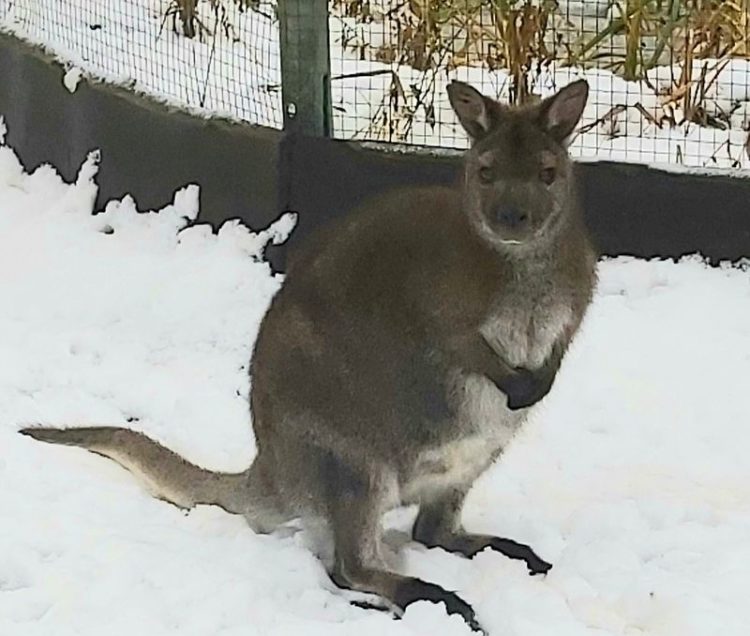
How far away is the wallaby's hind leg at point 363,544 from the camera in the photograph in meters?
3.64

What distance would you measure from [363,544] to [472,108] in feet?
3.40

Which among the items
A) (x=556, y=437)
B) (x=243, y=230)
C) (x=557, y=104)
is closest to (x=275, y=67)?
(x=243, y=230)

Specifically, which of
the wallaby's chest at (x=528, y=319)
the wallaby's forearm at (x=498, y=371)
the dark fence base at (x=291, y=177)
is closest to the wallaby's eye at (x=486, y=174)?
the wallaby's chest at (x=528, y=319)

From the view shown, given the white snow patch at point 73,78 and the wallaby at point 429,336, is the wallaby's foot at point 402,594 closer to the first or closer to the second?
the wallaby at point 429,336

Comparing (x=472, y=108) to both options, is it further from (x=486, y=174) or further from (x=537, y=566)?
(x=537, y=566)

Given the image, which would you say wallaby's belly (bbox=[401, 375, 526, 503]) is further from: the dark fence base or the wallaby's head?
the dark fence base

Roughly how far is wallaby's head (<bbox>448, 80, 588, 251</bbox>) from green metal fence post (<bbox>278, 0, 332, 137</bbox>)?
2159 mm

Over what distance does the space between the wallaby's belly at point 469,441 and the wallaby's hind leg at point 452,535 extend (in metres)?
0.10

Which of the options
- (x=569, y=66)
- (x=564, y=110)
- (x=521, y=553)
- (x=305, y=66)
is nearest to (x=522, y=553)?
(x=521, y=553)

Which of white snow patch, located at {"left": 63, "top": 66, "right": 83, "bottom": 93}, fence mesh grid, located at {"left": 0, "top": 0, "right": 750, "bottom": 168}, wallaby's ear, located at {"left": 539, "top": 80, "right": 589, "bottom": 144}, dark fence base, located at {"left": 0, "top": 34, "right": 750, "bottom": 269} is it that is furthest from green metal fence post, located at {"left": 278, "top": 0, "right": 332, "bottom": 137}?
wallaby's ear, located at {"left": 539, "top": 80, "right": 589, "bottom": 144}

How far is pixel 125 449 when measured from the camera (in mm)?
4117

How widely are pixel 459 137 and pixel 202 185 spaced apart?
1007 mm

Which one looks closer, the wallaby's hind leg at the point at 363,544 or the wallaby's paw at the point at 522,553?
the wallaby's hind leg at the point at 363,544

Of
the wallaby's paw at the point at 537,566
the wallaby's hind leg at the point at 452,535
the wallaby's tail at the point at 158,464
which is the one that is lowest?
the wallaby's paw at the point at 537,566
